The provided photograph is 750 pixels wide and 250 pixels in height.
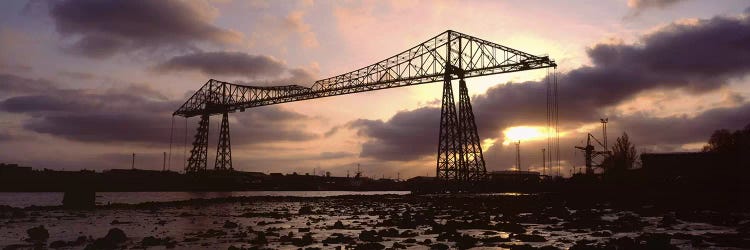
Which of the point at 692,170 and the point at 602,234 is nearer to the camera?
the point at 602,234

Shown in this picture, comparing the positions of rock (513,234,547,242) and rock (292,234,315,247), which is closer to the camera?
rock (292,234,315,247)

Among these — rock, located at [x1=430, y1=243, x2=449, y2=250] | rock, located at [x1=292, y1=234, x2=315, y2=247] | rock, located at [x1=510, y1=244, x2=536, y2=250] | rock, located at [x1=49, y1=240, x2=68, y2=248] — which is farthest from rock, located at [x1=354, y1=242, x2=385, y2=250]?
rock, located at [x1=49, y1=240, x2=68, y2=248]

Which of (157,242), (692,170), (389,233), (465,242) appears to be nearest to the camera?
(465,242)

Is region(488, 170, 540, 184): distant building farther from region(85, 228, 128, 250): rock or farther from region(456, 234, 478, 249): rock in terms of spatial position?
region(85, 228, 128, 250): rock

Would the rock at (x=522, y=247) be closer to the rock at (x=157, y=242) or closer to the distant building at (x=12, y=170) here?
the rock at (x=157, y=242)

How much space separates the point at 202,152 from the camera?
125m

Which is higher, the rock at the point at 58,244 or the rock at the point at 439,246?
the rock at the point at 439,246

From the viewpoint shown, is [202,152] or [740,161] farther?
[202,152]

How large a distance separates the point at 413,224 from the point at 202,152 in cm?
10652

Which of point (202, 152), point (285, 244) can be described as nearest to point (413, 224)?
point (285, 244)

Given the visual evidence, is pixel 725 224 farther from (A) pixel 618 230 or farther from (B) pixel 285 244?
(B) pixel 285 244

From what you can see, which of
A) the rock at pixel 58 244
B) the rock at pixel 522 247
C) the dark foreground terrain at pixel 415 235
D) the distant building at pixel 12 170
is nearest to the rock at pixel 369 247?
the dark foreground terrain at pixel 415 235

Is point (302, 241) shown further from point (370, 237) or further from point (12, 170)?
point (12, 170)

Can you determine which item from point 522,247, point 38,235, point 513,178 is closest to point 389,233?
point 522,247
